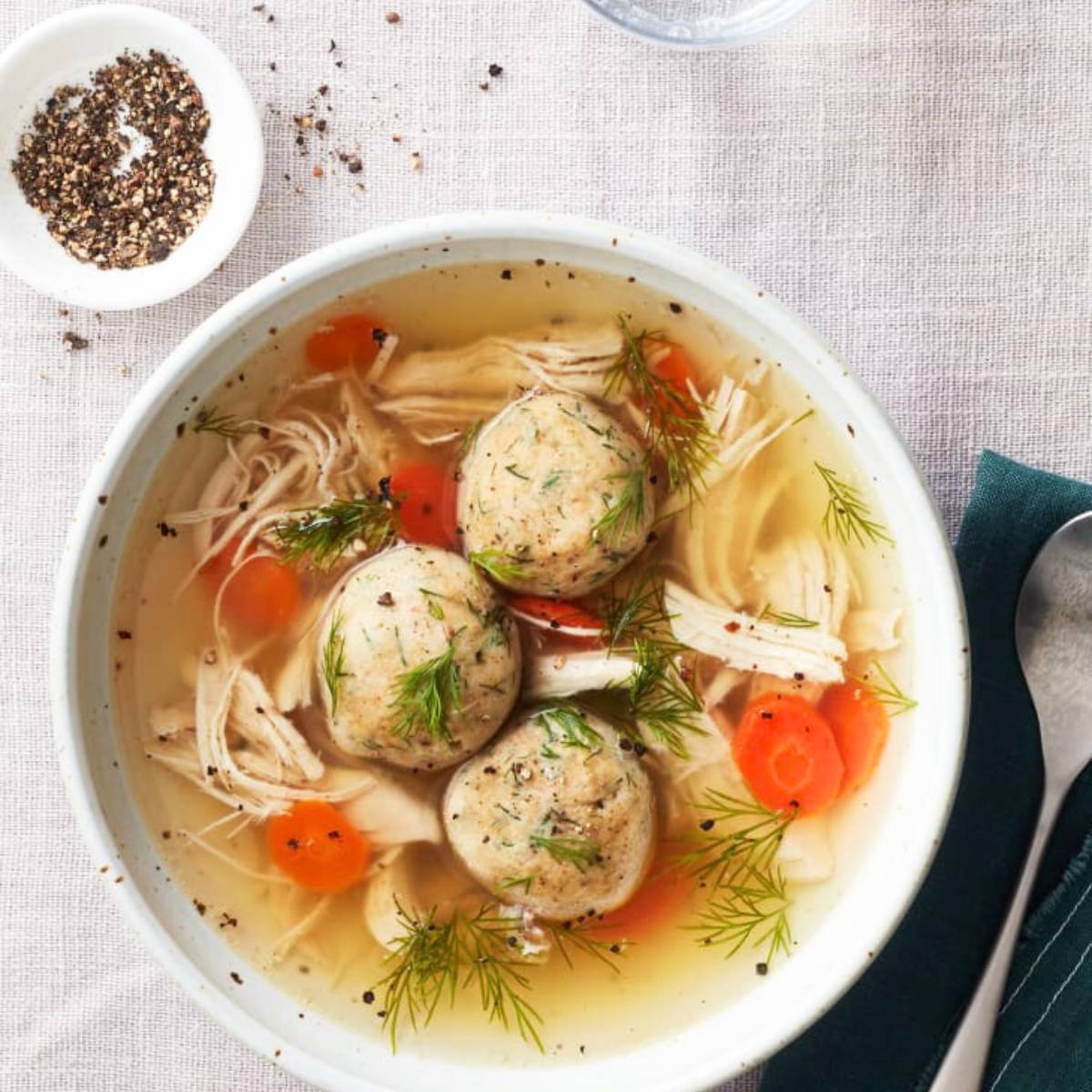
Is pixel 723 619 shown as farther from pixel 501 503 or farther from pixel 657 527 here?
pixel 501 503

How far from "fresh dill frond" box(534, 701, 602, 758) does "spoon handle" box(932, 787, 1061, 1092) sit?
0.58 meters

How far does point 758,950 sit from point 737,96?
3.56 ft

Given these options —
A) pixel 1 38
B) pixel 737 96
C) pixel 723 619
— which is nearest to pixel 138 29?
pixel 1 38

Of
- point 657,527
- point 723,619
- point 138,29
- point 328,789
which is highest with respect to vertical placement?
point 138,29

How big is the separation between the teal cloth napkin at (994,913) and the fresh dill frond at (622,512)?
461 mm

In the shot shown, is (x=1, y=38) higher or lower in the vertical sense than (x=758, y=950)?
higher

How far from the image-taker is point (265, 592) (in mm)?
1771

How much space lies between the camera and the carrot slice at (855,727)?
1.75 m

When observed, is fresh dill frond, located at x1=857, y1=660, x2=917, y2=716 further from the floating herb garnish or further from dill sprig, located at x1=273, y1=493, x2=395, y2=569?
dill sprig, located at x1=273, y1=493, x2=395, y2=569

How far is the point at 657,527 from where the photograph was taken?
5.79 ft

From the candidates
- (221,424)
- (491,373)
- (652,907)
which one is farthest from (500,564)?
(652,907)

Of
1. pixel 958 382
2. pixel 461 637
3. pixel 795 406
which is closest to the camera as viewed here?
pixel 461 637

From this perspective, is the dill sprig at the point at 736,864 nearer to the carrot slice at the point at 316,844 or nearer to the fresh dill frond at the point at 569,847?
the fresh dill frond at the point at 569,847

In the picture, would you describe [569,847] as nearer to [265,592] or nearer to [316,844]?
[316,844]
